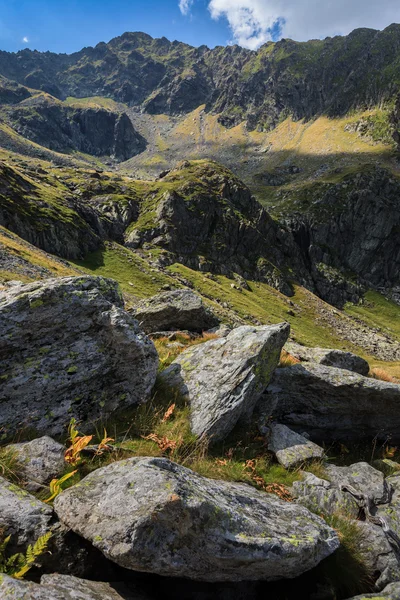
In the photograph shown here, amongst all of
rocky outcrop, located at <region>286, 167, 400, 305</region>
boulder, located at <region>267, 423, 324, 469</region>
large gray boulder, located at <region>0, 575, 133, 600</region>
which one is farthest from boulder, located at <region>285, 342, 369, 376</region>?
rocky outcrop, located at <region>286, 167, 400, 305</region>

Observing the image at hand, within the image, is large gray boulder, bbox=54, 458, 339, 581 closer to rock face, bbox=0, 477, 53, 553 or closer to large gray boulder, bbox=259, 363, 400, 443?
rock face, bbox=0, 477, 53, 553

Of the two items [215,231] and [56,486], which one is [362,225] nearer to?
[215,231]

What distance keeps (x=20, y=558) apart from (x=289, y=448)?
7678mm

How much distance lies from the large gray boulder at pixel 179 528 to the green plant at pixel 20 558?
1.86ft

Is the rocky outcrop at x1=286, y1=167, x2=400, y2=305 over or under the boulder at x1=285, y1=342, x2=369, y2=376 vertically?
over

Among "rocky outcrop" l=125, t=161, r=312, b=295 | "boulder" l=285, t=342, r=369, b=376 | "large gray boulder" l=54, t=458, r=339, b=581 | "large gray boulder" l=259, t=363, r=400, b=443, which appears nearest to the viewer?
"large gray boulder" l=54, t=458, r=339, b=581

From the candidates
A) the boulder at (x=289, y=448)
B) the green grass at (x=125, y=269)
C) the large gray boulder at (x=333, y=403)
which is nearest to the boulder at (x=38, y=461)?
the boulder at (x=289, y=448)

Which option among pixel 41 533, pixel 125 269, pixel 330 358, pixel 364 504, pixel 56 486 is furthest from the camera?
pixel 125 269

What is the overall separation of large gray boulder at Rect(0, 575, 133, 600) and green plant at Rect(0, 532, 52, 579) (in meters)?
0.31

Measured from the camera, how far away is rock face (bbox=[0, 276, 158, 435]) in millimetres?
8164

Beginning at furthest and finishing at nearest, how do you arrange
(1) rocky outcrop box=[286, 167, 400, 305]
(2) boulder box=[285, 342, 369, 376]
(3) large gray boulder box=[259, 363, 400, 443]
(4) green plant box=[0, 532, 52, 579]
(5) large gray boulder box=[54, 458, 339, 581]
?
(1) rocky outcrop box=[286, 167, 400, 305], (2) boulder box=[285, 342, 369, 376], (3) large gray boulder box=[259, 363, 400, 443], (5) large gray boulder box=[54, 458, 339, 581], (4) green plant box=[0, 532, 52, 579]

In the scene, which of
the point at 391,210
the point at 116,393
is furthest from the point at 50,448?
the point at 391,210

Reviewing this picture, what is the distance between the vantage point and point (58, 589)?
445 centimetres

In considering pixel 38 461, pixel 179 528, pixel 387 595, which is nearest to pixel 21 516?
pixel 38 461
